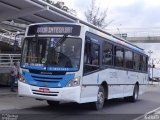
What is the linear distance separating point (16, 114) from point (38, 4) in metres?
13.7

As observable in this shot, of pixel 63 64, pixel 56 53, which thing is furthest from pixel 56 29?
pixel 63 64

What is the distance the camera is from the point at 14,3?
25938 mm

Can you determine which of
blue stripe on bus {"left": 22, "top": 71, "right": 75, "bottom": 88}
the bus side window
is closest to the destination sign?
the bus side window

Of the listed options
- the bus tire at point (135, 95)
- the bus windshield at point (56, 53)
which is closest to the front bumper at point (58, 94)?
→ the bus windshield at point (56, 53)

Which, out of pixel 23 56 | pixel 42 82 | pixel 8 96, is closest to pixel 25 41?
pixel 23 56

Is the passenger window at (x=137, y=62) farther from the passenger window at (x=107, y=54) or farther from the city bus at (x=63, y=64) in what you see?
the city bus at (x=63, y=64)

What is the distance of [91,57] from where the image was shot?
1468 cm

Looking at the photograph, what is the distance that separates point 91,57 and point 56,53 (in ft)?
4.85

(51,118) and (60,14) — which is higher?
(60,14)

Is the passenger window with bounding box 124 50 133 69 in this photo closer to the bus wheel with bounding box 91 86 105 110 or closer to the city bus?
the city bus

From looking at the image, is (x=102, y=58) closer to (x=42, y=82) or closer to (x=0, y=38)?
(x=42, y=82)

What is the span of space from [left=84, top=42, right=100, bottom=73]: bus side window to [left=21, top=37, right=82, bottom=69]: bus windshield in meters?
0.43

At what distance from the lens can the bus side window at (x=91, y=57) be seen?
14188 millimetres

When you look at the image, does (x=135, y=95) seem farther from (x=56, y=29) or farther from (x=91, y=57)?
(x=56, y=29)
